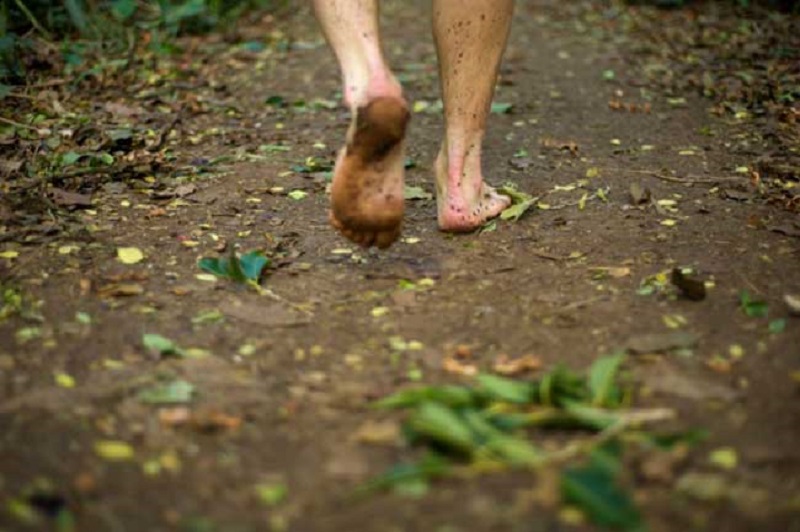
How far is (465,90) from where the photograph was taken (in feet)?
7.13

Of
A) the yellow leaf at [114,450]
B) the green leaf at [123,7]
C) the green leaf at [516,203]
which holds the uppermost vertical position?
the yellow leaf at [114,450]

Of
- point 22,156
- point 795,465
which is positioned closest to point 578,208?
point 795,465

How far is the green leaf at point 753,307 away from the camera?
178 cm

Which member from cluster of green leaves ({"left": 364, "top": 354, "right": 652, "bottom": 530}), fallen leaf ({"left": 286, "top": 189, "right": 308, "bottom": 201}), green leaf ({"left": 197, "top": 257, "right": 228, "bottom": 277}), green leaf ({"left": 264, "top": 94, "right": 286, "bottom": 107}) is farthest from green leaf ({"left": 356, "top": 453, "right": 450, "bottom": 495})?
green leaf ({"left": 264, "top": 94, "right": 286, "bottom": 107})

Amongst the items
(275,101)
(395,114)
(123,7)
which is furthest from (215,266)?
(123,7)

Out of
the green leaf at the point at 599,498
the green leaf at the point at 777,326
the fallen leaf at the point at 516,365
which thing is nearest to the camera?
the green leaf at the point at 599,498

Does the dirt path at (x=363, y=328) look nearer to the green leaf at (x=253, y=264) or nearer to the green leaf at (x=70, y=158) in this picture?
the green leaf at (x=253, y=264)

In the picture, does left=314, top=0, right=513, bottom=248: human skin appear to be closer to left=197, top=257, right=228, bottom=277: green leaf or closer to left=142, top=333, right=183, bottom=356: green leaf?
left=197, top=257, right=228, bottom=277: green leaf

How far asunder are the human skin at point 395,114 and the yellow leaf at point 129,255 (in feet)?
1.53

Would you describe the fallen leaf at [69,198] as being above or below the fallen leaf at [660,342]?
below

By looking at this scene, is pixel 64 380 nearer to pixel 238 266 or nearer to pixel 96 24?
pixel 238 266

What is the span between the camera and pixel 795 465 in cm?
133

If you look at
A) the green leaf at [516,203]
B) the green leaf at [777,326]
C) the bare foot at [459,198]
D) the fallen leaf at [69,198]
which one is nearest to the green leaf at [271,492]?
the green leaf at [777,326]

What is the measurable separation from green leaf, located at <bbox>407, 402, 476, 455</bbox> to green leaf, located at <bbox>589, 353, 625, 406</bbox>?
0.21 meters
